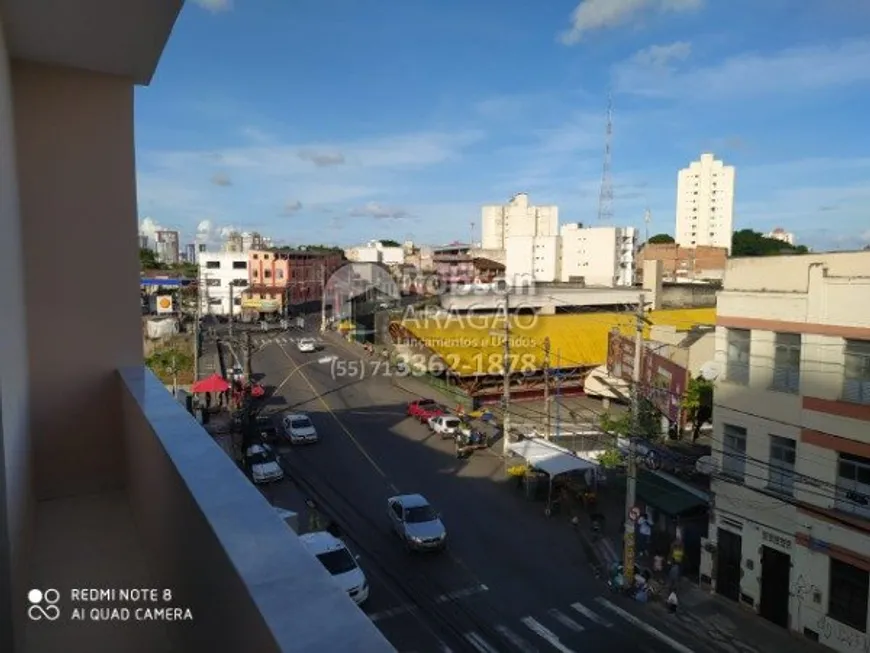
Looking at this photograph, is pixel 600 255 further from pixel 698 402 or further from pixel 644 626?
pixel 644 626

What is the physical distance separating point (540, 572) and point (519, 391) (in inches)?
521

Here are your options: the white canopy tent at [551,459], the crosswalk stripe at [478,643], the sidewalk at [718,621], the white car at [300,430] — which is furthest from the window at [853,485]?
the white car at [300,430]

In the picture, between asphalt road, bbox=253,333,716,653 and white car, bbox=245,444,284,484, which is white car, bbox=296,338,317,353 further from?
white car, bbox=245,444,284,484

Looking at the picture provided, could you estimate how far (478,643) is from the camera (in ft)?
28.5

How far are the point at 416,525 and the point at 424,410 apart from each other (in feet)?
29.8

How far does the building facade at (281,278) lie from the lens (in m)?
46.4

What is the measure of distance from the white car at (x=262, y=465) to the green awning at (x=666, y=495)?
8.47 metres

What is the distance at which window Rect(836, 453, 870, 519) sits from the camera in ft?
28.0

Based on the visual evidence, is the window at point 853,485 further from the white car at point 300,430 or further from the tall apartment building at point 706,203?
the tall apartment building at point 706,203

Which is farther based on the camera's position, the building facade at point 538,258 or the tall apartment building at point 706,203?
the tall apartment building at point 706,203

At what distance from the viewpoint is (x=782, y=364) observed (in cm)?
985

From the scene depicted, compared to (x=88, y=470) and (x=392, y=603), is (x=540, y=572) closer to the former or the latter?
(x=392, y=603)

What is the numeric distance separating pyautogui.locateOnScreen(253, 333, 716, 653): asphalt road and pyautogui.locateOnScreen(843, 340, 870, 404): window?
14.1 feet

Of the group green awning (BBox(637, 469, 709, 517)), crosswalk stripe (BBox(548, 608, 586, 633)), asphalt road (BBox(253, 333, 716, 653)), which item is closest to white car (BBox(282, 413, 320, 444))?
asphalt road (BBox(253, 333, 716, 653))
